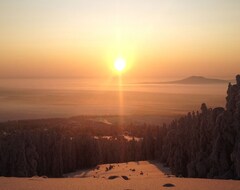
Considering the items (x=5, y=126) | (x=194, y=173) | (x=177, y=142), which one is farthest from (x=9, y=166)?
(x=5, y=126)

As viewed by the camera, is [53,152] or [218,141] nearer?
[218,141]

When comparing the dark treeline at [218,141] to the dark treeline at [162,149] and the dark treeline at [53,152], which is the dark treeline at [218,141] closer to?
the dark treeline at [162,149]

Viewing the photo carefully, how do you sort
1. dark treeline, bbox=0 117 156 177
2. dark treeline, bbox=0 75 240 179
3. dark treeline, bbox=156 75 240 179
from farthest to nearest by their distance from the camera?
dark treeline, bbox=0 117 156 177 → dark treeline, bbox=0 75 240 179 → dark treeline, bbox=156 75 240 179

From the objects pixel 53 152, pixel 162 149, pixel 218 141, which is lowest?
pixel 53 152

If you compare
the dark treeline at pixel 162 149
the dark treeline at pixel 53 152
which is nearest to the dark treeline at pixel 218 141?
the dark treeline at pixel 162 149

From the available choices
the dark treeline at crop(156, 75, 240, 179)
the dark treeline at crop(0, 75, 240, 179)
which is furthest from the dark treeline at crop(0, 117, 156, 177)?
the dark treeline at crop(156, 75, 240, 179)

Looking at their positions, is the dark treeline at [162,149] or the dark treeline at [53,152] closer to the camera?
the dark treeline at [162,149]

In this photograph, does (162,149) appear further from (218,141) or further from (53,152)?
(218,141)

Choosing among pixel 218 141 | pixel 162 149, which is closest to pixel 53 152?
pixel 162 149

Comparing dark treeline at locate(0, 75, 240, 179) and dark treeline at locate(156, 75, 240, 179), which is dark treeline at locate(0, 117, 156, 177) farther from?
dark treeline at locate(156, 75, 240, 179)
